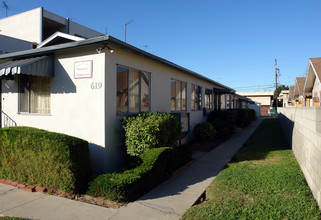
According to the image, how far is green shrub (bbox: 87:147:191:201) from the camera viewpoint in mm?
4172

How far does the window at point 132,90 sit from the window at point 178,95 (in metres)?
1.97

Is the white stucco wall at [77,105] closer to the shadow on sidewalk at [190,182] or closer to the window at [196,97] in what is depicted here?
the shadow on sidewalk at [190,182]

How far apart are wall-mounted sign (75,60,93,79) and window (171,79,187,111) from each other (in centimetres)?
407

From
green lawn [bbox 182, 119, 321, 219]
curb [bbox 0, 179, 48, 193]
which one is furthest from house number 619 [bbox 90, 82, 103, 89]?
green lawn [bbox 182, 119, 321, 219]

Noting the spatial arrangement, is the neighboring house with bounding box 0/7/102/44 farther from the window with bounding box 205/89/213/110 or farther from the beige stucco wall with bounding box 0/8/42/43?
the window with bounding box 205/89/213/110

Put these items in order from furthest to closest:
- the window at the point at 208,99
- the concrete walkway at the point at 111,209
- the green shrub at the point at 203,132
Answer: the window at the point at 208,99 → the green shrub at the point at 203,132 → the concrete walkway at the point at 111,209

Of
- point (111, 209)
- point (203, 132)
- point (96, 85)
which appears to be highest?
point (96, 85)

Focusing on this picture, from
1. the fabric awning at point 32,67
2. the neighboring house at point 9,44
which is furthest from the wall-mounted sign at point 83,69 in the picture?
the neighboring house at point 9,44

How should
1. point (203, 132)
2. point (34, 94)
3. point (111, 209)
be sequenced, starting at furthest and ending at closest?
point (203, 132) → point (34, 94) → point (111, 209)

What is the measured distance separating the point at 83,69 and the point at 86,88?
52 centimetres

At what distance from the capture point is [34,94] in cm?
700

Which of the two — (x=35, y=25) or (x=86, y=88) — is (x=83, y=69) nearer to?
(x=86, y=88)

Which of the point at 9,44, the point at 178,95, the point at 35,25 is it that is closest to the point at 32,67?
the point at 178,95

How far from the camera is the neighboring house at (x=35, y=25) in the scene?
16.4 metres
